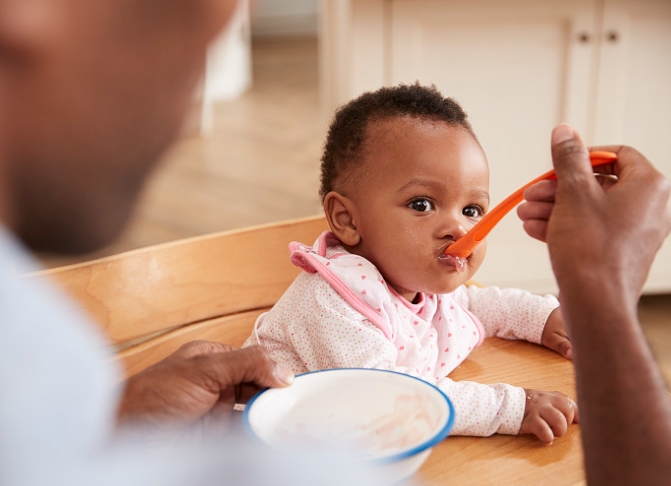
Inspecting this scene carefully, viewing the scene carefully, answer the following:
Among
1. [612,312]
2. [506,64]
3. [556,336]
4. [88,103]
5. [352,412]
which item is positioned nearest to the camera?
[88,103]

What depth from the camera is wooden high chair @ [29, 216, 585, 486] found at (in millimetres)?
953

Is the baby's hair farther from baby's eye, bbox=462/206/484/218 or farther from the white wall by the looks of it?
the white wall

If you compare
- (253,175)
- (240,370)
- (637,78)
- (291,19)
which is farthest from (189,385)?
(291,19)

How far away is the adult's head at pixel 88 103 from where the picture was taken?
309 millimetres

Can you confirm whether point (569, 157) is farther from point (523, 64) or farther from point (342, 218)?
point (523, 64)

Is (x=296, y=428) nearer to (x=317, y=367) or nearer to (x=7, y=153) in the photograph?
(x=317, y=367)

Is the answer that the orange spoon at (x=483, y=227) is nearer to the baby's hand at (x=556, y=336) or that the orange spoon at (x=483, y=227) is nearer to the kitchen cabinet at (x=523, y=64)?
the baby's hand at (x=556, y=336)

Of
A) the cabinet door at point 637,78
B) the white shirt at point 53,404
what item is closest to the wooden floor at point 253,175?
the cabinet door at point 637,78

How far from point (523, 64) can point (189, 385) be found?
1.77 metres

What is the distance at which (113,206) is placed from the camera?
1.17 feet

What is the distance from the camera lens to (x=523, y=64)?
7.07 ft

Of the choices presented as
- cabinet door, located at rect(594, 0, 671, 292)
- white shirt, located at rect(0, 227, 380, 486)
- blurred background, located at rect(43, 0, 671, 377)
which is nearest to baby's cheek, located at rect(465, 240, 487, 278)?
white shirt, located at rect(0, 227, 380, 486)

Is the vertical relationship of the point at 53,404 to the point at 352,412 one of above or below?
above

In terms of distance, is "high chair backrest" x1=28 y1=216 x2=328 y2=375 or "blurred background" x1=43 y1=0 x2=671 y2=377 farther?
"blurred background" x1=43 y1=0 x2=671 y2=377
